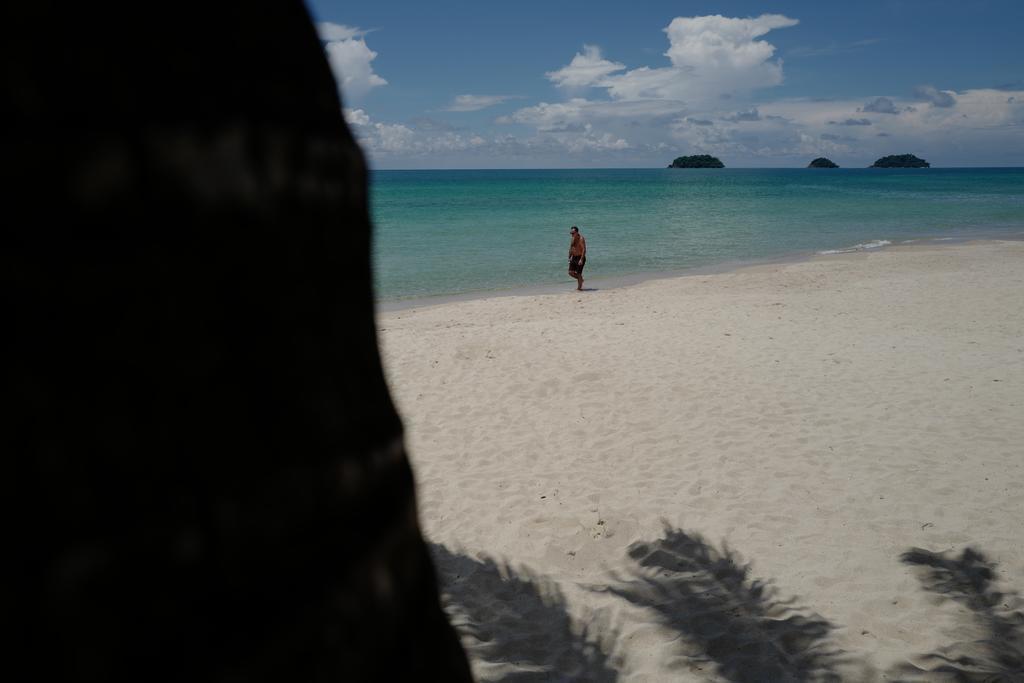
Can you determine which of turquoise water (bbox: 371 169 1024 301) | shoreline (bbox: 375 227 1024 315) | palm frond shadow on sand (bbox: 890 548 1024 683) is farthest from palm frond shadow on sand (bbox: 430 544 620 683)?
turquoise water (bbox: 371 169 1024 301)

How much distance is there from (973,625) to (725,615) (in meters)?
1.47

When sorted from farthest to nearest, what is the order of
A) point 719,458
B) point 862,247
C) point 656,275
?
point 862,247, point 656,275, point 719,458

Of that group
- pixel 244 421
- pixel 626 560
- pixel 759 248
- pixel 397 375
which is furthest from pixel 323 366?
pixel 759 248

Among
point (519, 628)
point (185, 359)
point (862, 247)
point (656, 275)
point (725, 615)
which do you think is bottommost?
point (519, 628)

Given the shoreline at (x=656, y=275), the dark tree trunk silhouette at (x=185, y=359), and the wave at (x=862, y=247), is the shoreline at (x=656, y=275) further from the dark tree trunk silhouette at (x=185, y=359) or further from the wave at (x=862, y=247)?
the dark tree trunk silhouette at (x=185, y=359)

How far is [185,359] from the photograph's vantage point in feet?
1.95

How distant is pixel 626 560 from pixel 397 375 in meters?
5.56

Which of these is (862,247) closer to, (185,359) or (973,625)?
(973,625)

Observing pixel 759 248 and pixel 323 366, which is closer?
pixel 323 366

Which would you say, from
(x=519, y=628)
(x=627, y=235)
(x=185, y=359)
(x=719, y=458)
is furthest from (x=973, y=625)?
(x=627, y=235)

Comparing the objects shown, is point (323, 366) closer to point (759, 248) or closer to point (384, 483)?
point (384, 483)

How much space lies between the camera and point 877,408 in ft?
27.7

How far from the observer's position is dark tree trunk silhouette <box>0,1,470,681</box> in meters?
0.52

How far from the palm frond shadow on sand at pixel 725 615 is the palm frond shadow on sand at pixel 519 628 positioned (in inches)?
17.8
